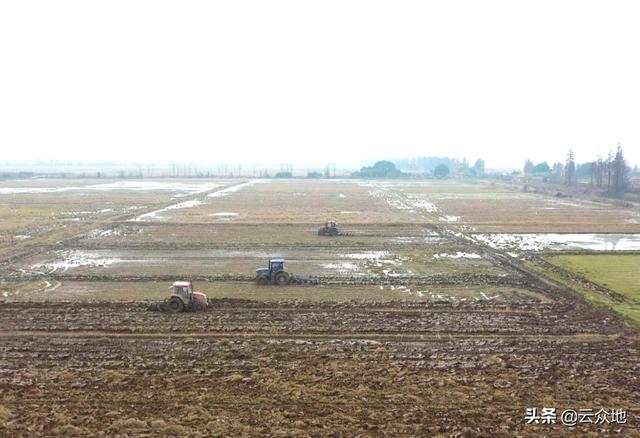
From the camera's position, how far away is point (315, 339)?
1725 cm

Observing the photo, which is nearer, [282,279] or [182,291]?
[182,291]

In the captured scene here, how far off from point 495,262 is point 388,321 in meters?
13.7

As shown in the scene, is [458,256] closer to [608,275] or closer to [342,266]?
[342,266]

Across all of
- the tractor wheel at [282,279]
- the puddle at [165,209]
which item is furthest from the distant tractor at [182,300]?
the puddle at [165,209]

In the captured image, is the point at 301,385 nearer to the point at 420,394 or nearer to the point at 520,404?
the point at 420,394

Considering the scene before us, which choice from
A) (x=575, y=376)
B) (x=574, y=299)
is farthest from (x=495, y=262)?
(x=575, y=376)

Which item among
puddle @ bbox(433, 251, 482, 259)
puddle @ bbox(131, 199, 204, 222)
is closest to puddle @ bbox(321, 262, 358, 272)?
puddle @ bbox(433, 251, 482, 259)

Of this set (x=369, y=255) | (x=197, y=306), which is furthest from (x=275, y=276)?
(x=369, y=255)

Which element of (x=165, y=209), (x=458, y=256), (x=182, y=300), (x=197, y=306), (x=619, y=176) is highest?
(x=619, y=176)

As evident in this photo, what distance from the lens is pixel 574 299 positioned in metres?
22.2

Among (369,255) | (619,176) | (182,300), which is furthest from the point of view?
(619,176)

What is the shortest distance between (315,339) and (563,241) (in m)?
27.6

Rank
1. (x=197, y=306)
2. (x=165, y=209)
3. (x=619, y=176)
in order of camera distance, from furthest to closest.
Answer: (x=619, y=176), (x=165, y=209), (x=197, y=306)

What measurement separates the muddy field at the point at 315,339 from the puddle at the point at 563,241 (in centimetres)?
42
